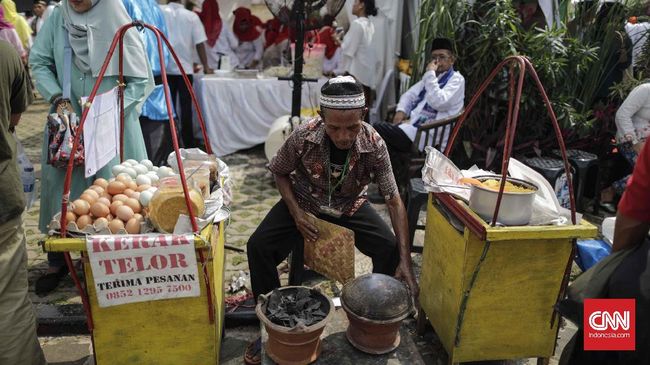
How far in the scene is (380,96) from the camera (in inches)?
291

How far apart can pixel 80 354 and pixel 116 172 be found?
1.17 m

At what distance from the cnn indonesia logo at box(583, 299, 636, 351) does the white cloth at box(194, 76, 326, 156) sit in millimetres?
5444

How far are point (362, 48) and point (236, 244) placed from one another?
4112mm

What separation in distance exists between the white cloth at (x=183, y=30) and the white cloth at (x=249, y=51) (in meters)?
1.84

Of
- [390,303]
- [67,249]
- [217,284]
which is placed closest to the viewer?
[67,249]

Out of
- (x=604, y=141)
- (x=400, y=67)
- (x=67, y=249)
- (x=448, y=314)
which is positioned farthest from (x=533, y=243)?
(x=400, y=67)

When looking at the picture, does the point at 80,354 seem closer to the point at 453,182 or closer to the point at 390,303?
the point at 390,303

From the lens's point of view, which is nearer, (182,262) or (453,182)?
(182,262)

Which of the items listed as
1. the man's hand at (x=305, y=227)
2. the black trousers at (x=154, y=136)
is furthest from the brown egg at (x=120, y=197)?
the black trousers at (x=154, y=136)

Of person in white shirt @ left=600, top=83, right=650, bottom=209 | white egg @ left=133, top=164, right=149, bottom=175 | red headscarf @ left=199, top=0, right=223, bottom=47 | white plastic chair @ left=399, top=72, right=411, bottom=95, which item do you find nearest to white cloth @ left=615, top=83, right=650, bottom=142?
person in white shirt @ left=600, top=83, right=650, bottom=209

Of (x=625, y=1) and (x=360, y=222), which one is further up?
(x=625, y=1)

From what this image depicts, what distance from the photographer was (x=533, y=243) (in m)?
2.25

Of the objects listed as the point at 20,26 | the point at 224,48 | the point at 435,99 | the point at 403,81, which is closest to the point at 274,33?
the point at 224,48

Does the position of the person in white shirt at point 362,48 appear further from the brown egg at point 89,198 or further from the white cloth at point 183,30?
the brown egg at point 89,198
